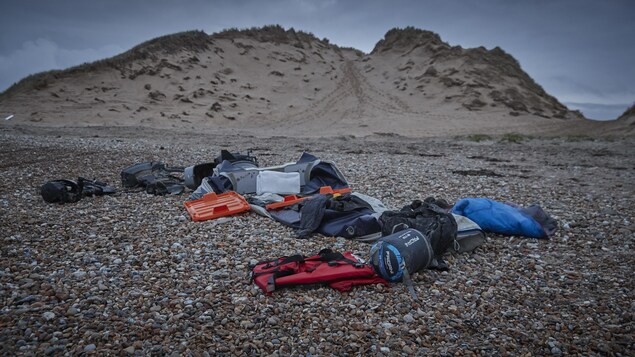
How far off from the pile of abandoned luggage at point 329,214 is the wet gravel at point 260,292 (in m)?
0.18

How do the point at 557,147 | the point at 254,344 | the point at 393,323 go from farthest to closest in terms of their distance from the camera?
1. the point at 557,147
2. the point at 393,323
3. the point at 254,344

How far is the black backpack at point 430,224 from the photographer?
488 centimetres

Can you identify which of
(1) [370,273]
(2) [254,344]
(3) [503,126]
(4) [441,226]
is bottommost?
(2) [254,344]

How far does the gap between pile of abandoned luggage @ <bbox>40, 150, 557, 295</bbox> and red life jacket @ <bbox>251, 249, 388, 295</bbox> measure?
1cm

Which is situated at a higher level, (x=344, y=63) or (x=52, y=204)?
(x=344, y=63)

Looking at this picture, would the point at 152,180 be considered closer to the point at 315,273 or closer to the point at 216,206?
the point at 216,206

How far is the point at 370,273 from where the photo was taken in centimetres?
428

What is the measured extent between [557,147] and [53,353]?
19185 millimetres

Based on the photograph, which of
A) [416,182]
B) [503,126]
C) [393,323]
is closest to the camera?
[393,323]

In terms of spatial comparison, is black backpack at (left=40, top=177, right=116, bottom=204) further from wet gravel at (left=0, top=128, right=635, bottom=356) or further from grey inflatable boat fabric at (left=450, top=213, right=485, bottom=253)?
grey inflatable boat fabric at (left=450, top=213, right=485, bottom=253)

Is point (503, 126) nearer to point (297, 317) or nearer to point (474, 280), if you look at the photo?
point (474, 280)

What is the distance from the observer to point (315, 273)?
4223 mm

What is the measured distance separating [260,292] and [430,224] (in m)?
2.35

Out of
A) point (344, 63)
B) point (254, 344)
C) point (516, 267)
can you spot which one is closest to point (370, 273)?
point (254, 344)
